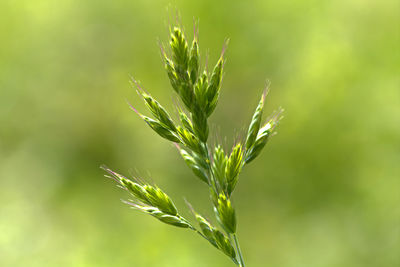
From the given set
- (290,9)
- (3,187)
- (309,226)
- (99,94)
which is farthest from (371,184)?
(3,187)

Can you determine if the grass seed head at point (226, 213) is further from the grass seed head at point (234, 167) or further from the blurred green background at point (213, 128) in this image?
the blurred green background at point (213, 128)

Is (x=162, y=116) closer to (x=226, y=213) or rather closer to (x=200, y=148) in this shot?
(x=200, y=148)

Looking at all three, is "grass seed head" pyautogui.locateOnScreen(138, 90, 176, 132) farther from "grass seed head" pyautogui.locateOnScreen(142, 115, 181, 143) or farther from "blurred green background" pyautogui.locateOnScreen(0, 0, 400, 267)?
"blurred green background" pyautogui.locateOnScreen(0, 0, 400, 267)

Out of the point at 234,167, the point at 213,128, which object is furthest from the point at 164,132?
the point at 213,128

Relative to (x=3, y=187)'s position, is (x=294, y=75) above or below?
above

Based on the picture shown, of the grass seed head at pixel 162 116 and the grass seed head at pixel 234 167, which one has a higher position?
the grass seed head at pixel 162 116

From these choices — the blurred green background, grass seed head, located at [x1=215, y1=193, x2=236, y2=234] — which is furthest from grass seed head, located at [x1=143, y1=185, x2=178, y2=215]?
Result: the blurred green background

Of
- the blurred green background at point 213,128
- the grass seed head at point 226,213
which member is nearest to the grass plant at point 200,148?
the grass seed head at point 226,213

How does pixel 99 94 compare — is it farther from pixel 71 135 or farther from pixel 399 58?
pixel 399 58
